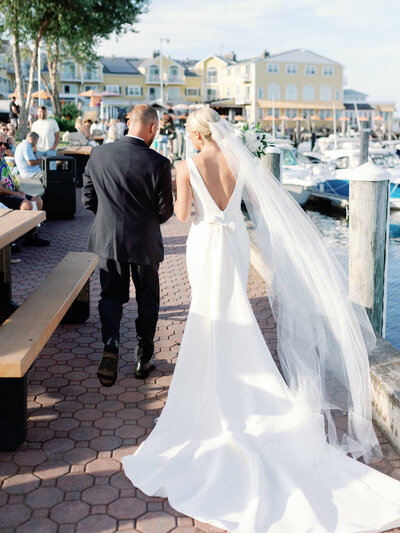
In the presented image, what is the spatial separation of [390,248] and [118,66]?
8003 cm

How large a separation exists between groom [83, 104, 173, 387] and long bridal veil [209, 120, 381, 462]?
1.92 feet

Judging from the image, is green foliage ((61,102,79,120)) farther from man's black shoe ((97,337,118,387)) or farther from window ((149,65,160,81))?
window ((149,65,160,81))

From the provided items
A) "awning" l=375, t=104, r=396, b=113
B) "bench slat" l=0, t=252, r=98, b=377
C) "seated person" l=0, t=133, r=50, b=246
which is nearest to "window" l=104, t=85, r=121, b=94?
"awning" l=375, t=104, r=396, b=113

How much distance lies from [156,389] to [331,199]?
1708cm

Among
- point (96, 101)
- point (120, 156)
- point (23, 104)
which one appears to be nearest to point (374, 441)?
point (120, 156)

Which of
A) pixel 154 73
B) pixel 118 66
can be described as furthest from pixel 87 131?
pixel 118 66

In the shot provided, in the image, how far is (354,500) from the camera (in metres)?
2.99

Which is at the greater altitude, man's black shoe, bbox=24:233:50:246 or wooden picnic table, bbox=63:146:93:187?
wooden picnic table, bbox=63:146:93:187

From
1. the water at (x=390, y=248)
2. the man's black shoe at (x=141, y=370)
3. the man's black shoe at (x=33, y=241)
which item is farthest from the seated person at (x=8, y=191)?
the water at (x=390, y=248)

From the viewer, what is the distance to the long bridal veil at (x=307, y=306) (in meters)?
3.86

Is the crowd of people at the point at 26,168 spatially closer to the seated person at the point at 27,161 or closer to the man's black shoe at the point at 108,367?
the seated person at the point at 27,161

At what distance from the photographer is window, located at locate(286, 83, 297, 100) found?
8488cm

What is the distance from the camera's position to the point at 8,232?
4297 mm

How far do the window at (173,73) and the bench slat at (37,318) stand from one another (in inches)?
3452
